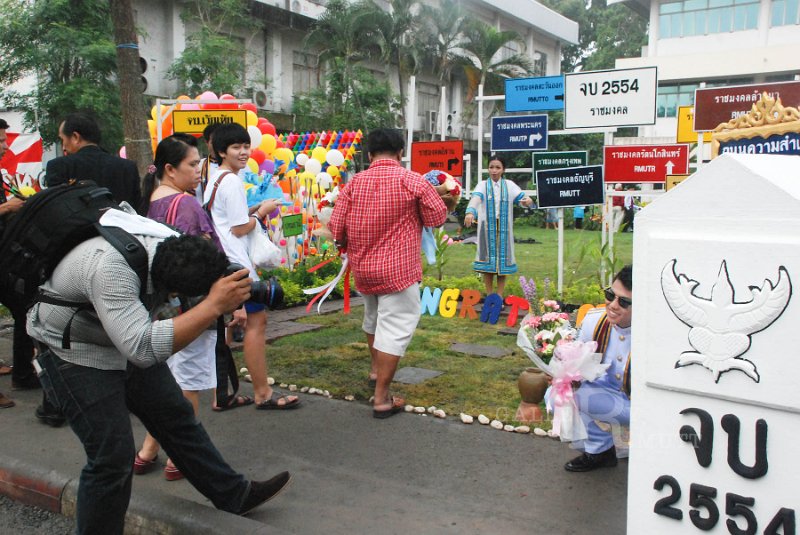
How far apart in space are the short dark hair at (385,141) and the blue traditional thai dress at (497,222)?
3.34 m

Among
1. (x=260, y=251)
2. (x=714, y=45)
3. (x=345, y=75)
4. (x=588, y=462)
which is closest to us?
(x=588, y=462)

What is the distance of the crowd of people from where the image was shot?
245 centimetres

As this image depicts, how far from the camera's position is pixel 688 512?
72.7 inches

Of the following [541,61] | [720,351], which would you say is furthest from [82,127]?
[541,61]

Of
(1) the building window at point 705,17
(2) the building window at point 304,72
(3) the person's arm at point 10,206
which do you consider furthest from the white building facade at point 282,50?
(3) the person's arm at point 10,206

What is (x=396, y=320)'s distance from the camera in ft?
14.9

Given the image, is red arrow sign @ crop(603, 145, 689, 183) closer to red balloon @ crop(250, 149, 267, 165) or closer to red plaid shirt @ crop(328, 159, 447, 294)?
red plaid shirt @ crop(328, 159, 447, 294)

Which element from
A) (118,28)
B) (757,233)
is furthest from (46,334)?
(118,28)

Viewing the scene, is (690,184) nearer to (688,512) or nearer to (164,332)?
(688,512)

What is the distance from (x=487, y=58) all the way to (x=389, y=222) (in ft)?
75.9

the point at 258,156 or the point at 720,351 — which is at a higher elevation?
the point at 258,156

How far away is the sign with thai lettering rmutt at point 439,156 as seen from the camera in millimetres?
8656

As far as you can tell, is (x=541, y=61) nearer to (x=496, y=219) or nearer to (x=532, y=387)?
(x=496, y=219)

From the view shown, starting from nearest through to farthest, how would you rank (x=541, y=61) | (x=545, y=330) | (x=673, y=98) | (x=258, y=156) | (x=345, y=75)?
(x=545, y=330)
(x=258, y=156)
(x=345, y=75)
(x=673, y=98)
(x=541, y=61)
